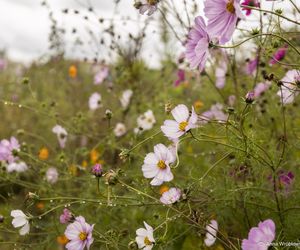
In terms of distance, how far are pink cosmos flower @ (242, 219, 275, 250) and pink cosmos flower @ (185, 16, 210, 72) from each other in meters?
0.36

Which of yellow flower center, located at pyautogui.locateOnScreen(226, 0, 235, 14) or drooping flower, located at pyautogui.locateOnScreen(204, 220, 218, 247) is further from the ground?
yellow flower center, located at pyautogui.locateOnScreen(226, 0, 235, 14)

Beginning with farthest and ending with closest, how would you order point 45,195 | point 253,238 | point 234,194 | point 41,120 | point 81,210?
point 41,120
point 45,195
point 81,210
point 234,194
point 253,238

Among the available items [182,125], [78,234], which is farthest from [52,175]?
[182,125]

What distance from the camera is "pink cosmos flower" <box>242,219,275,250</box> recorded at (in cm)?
105

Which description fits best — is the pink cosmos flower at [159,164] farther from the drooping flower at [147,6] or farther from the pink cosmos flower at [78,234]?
the drooping flower at [147,6]

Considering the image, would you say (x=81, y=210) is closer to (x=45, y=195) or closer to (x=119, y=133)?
(x=45, y=195)

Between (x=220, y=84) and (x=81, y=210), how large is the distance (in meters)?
0.81

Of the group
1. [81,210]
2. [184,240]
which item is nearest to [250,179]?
[184,240]

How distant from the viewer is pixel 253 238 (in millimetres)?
1071

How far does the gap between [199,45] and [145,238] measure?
0.49m

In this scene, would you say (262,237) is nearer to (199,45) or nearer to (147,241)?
(147,241)

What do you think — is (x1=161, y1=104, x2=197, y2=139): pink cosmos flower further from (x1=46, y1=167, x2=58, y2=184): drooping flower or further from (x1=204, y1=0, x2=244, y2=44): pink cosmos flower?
(x1=46, y1=167, x2=58, y2=184): drooping flower

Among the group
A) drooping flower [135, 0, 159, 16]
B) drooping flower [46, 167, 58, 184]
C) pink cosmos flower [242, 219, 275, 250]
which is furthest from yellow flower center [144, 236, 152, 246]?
drooping flower [46, 167, 58, 184]

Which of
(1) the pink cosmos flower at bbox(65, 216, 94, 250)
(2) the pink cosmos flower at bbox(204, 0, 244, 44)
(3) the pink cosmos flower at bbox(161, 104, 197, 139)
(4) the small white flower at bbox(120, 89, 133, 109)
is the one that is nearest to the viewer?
(2) the pink cosmos flower at bbox(204, 0, 244, 44)
